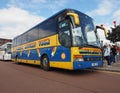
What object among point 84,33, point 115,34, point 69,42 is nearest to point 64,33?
point 69,42

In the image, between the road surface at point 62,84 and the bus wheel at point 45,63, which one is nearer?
the road surface at point 62,84

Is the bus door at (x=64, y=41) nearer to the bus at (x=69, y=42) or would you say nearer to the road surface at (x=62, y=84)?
the bus at (x=69, y=42)

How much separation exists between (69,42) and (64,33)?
2.55 ft

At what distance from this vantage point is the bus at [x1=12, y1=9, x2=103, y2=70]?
911 centimetres

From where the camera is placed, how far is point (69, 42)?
9.31m

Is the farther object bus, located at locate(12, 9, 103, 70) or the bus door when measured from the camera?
the bus door

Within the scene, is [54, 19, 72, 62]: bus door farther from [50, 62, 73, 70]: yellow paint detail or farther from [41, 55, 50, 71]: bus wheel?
[41, 55, 50, 71]: bus wheel

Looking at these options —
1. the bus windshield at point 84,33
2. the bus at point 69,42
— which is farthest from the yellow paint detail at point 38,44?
the bus windshield at point 84,33

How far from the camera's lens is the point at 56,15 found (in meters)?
11.0

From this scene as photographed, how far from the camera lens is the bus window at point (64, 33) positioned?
9.46 m

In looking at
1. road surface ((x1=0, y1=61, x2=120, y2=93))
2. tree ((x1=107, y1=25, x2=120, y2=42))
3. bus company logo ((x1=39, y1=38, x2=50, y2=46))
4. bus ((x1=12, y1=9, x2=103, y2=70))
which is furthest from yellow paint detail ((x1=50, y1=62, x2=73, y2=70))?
tree ((x1=107, y1=25, x2=120, y2=42))

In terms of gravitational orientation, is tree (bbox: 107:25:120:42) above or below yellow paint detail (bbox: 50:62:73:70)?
above

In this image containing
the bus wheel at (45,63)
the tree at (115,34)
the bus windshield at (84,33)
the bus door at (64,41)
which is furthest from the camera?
the tree at (115,34)

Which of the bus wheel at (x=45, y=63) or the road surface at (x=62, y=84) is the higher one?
the bus wheel at (x=45, y=63)
